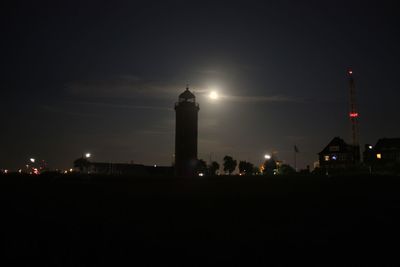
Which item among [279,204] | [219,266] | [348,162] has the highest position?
[348,162]

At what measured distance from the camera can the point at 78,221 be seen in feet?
68.2

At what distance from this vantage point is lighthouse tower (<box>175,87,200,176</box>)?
212ft

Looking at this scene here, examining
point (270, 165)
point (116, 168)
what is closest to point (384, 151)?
point (270, 165)

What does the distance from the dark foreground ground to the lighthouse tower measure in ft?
112

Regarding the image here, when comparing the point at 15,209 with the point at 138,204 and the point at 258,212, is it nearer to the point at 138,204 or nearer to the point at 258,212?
the point at 138,204

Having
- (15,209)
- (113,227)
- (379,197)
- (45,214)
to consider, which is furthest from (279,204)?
(15,209)

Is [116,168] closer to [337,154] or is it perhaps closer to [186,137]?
[186,137]

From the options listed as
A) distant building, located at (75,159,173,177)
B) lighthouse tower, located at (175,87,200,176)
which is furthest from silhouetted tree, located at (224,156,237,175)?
lighthouse tower, located at (175,87,200,176)

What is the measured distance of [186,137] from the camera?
6506 cm

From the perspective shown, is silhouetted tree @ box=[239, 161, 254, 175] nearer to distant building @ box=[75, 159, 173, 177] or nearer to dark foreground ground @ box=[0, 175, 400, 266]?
distant building @ box=[75, 159, 173, 177]

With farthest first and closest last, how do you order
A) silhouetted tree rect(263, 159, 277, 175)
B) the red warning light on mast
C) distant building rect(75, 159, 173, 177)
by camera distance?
the red warning light on mast → distant building rect(75, 159, 173, 177) → silhouetted tree rect(263, 159, 277, 175)

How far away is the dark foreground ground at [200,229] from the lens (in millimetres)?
15148

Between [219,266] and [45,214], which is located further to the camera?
[45,214]

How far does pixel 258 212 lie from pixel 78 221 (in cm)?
962
